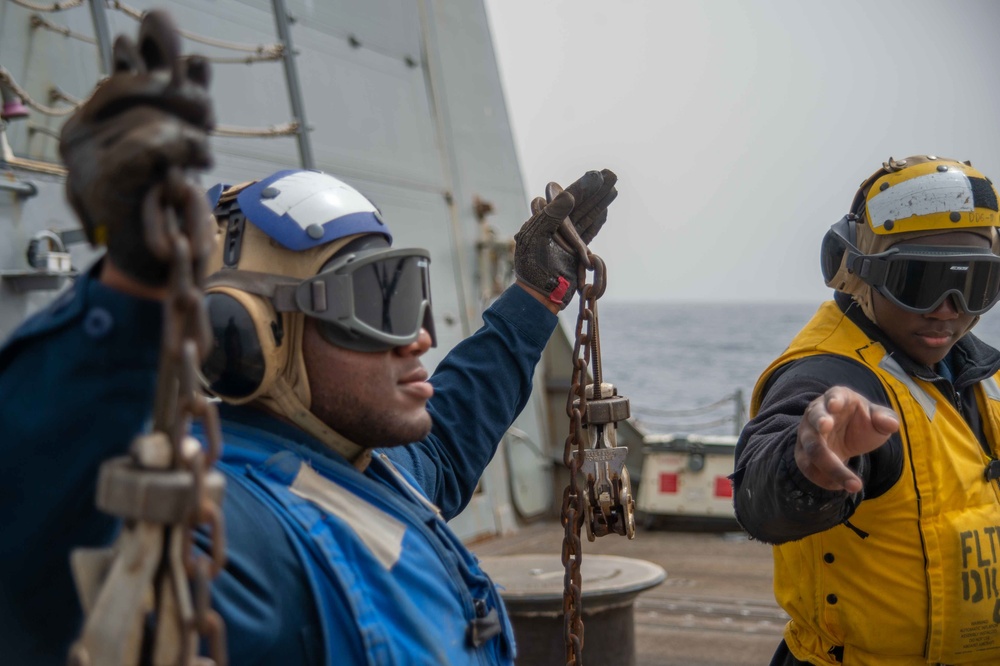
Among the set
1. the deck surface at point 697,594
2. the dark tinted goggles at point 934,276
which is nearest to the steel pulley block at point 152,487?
the dark tinted goggles at point 934,276

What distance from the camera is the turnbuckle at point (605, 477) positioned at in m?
2.38

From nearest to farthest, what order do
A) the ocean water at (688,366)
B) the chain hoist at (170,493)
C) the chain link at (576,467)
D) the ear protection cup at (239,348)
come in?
the chain hoist at (170,493) → the ear protection cup at (239,348) → the chain link at (576,467) → the ocean water at (688,366)

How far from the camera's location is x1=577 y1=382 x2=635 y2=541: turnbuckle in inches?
93.8

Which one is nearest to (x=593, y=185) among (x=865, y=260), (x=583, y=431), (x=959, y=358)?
(x=583, y=431)

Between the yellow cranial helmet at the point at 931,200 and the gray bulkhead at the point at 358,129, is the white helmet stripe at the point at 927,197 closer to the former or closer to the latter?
the yellow cranial helmet at the point at 931,200

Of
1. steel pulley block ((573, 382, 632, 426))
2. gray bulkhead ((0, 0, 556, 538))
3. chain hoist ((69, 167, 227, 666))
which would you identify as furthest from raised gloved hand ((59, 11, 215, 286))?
gray bulkhead ((0, 0, 556, 538))

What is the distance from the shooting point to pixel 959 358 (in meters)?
2.90

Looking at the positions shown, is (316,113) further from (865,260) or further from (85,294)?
(85,294)

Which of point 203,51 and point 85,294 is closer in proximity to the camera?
point 85,294

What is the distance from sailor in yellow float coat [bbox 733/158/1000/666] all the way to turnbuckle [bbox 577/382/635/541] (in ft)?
1.01

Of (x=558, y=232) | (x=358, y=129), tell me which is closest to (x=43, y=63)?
(x=358, y=129)

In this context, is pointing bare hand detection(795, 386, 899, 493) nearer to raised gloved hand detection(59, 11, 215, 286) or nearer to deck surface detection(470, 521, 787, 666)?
raised gloved hand detection(59, 11, 215, 286)

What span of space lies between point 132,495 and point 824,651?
2.06m

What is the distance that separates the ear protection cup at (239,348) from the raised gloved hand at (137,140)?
61 centimetres
